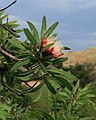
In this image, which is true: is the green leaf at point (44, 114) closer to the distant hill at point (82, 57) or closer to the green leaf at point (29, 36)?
the green leaf at point (29, 36)

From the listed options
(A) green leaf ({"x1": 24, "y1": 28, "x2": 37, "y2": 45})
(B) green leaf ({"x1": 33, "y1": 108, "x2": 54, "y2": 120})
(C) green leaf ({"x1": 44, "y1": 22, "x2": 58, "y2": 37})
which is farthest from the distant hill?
(A) green leaf ({"x1": 24, "y1": 28, "x2": 37, "y2": 45})

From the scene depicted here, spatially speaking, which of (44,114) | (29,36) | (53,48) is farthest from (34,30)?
(44,114)

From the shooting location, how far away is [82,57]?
212 feet

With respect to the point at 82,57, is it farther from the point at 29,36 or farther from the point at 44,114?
the point at 29,36

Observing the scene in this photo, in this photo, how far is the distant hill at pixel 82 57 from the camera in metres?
60.3

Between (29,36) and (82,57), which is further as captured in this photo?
(82,57)

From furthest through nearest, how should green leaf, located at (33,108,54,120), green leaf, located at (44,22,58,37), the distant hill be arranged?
the distant hill
green leaf, located at (33,108,54,120)
green leaf, located at (44,22,58,37)

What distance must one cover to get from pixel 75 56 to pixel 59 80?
63.3 m

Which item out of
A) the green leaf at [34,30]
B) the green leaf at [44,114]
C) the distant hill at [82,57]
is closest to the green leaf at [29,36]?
the green leaf at [34,30]

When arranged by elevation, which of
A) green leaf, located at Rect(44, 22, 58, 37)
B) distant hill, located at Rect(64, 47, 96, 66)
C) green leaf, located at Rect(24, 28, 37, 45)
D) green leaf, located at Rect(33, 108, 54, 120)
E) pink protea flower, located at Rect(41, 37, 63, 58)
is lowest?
green leaf, located at Rect(33, 108, 54, 120)

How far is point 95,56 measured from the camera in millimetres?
62594

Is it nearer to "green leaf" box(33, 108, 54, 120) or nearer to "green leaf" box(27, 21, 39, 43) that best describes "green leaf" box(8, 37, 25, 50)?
"green leaf" box(27, 21, 39, 43)

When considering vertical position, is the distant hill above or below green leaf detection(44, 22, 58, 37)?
above

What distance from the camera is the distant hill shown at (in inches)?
2373
